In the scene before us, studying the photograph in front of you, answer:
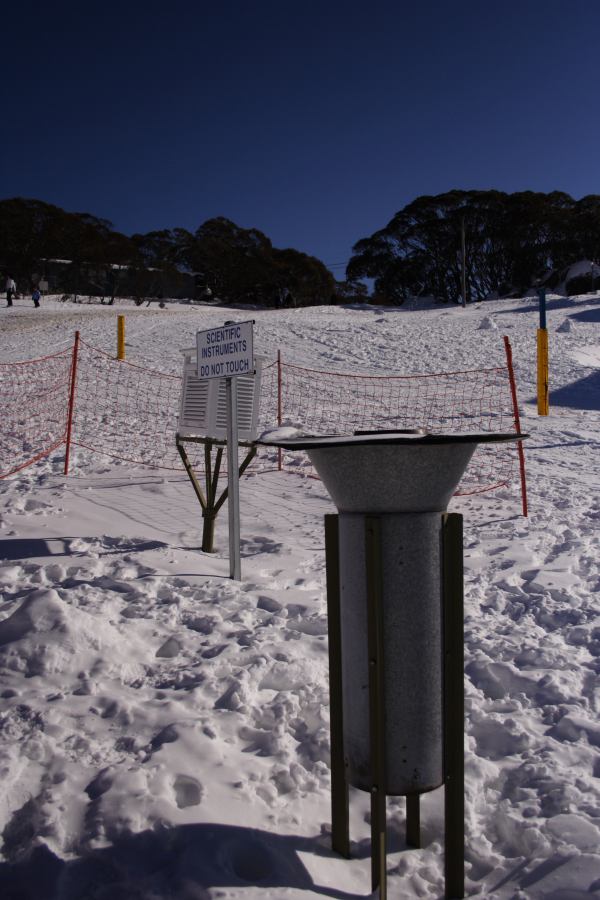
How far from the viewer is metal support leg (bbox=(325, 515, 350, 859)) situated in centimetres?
228

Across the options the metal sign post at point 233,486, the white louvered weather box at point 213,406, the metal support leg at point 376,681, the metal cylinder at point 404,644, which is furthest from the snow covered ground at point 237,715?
the white louvered weather box at point 213,406

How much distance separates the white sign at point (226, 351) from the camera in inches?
175

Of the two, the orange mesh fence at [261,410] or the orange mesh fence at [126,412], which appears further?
the orange mesh fence at [126,412]

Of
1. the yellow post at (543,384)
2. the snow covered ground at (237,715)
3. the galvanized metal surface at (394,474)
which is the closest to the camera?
the galvanized metal surface at (394,474)

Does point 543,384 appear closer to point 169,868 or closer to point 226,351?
point 226,351

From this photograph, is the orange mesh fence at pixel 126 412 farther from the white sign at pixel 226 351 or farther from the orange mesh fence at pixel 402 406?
the white sign at pixel 226 351

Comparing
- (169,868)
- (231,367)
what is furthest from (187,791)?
(231,367)

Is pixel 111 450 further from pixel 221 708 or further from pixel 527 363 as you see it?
pixel 527 363

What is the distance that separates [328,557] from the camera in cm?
229

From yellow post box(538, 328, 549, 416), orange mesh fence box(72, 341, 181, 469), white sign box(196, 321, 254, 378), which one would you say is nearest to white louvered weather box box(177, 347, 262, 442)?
white sign box(196, 321, 254, 378)

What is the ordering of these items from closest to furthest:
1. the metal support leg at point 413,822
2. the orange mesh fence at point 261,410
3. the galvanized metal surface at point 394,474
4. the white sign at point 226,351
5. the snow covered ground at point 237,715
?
the galvanized metal surface at point 394,474 < the snow covered ground at point 237,715 < the metal support leg at point 413,822 < the white sign at point 226,351 < the orange mesh fence at point 261,410

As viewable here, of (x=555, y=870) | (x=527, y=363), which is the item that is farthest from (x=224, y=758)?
(x=527, y=363)

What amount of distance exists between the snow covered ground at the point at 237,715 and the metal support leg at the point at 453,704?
5.9 inches

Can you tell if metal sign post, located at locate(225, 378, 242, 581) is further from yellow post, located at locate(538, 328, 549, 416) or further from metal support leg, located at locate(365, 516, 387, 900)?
yellow post, located at locate(538, 328, 549, 416)
